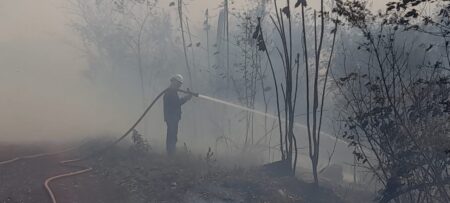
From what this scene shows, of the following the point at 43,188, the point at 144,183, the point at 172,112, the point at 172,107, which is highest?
the point at 172,107

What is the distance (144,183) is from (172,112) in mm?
3294

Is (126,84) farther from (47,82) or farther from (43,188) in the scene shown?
(43,188)

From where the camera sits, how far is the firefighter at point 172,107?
A: 11844mm

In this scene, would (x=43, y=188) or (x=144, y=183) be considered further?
(x=144, y=183)

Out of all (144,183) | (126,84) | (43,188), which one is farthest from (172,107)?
(126,84)

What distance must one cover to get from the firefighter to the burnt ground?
1.06 m

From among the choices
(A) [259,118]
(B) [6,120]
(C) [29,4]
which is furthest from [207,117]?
(C) [29,4]

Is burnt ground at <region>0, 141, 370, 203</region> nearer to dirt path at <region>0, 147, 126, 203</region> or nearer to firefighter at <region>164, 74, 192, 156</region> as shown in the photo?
dirt path at <region>0, 147, 126, 203</region>

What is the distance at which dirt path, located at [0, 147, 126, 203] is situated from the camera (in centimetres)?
778

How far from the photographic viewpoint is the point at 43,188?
810 centimetres

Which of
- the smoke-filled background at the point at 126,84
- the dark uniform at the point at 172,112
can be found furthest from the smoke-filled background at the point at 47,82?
the dark uniform at the point at 172,112

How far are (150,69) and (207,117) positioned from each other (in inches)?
162

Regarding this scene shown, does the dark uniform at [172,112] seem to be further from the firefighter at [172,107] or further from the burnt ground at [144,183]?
the burnt ground at [144,183]

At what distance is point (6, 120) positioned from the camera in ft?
54.9
